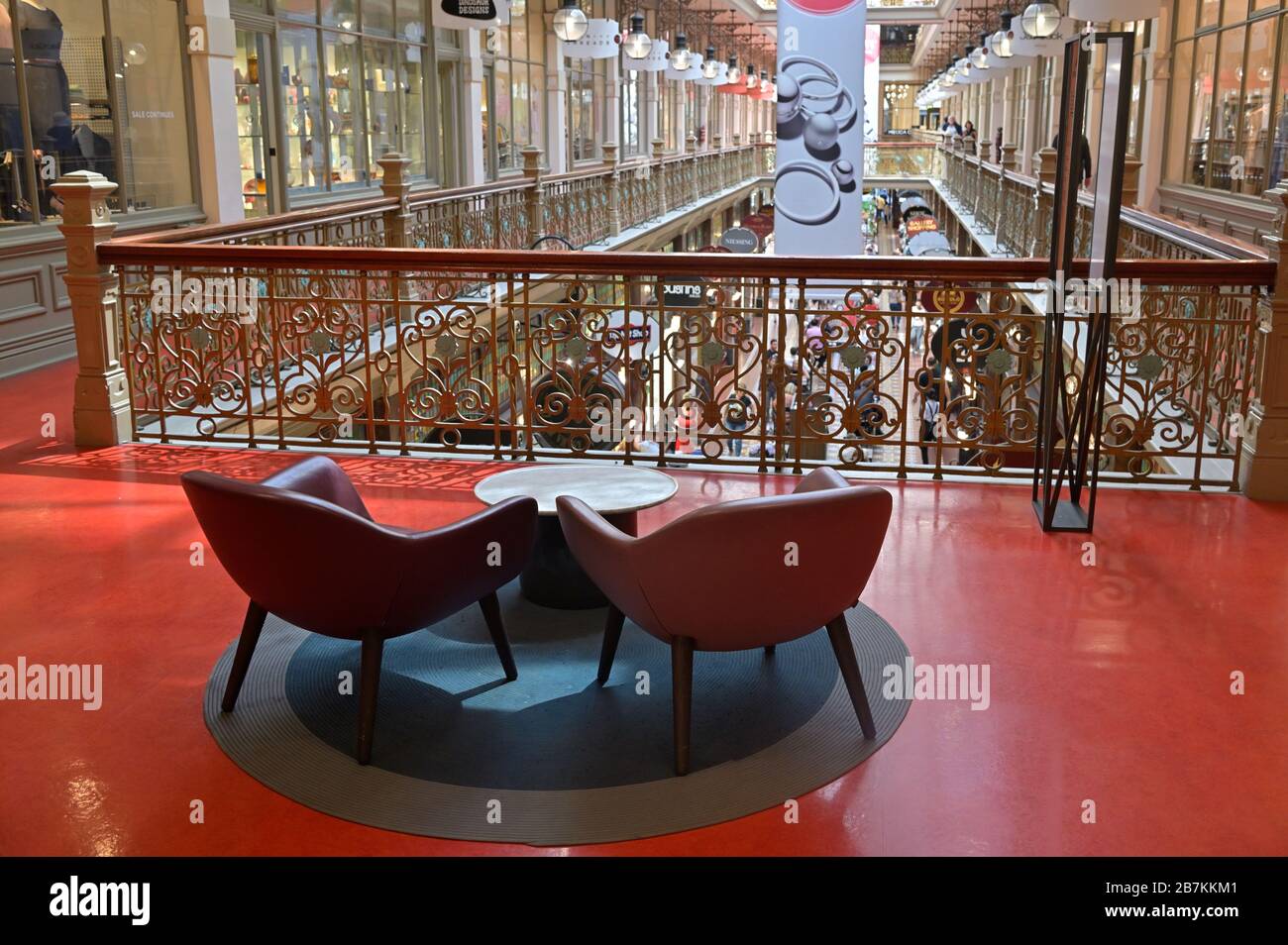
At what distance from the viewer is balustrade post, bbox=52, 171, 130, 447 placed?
565 centimetres

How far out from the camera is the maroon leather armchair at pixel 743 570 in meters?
2.79

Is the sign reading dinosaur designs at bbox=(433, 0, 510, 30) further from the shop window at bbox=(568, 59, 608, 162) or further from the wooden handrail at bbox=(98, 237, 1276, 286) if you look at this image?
the shop window at bbox=(568, 59, 608, 162)

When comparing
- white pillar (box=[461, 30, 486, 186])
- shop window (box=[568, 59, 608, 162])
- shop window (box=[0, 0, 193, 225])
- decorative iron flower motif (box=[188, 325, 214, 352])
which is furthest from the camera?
shop window (box=[568, 59, 608, 162])

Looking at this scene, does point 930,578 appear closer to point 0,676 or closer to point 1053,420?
point 1053,420

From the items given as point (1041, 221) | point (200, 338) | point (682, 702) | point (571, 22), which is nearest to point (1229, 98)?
point (1041, 221)

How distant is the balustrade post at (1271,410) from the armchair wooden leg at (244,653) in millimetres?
4087

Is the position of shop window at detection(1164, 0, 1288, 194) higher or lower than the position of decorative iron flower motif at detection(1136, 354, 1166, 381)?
higher

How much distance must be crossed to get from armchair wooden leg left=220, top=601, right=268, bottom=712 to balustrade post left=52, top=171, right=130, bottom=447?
312cm

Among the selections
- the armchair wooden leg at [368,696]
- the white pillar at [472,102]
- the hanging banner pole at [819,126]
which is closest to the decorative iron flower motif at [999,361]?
the hanging banner pole at [819,126]

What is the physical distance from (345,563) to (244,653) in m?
0.53

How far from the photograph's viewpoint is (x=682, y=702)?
2.89 metres

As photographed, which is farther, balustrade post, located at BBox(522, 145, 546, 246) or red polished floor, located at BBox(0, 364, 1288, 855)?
balustrade post, located at BBox(522, 145, 546, 246)

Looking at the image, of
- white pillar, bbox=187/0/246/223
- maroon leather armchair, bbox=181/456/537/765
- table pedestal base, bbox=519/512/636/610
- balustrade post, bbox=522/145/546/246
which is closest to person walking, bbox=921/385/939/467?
table pedestal base, bbox=519/512/636/610
